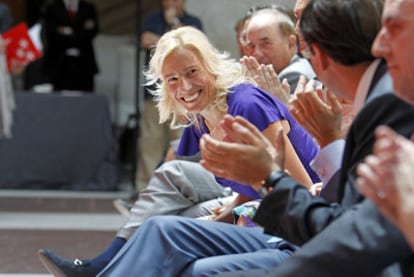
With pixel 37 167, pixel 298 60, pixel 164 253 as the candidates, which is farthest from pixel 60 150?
pixel 164 253

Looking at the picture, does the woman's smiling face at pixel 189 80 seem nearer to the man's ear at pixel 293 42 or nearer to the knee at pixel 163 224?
the knee at pixel 163 224

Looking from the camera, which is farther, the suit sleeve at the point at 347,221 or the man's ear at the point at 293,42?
the man's ear at the point at 293,42

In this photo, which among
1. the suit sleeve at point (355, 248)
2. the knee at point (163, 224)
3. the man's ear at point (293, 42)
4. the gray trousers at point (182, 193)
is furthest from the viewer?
the man's ear at point (293, 42)

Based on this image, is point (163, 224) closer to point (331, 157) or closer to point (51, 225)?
point (331, 157)

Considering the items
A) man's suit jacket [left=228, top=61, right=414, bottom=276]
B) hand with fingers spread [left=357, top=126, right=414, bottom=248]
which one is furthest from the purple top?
hand with fingers spread [left=357, top=126, right=414, bottom=248]

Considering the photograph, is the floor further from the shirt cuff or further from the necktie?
the shirt cuff

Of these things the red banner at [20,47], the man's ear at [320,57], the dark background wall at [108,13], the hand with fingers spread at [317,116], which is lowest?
the dark background wall at [108,13]

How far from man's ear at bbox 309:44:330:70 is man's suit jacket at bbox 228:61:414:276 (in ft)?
0.61

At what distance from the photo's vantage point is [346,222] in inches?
69.1

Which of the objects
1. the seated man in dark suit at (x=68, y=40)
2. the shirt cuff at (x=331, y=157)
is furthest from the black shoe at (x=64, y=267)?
the seated man in dark suit at (x=68, y=40)

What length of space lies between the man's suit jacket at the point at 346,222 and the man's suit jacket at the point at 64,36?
7243 millimetres

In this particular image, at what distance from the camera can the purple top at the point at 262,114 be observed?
9.61 feet

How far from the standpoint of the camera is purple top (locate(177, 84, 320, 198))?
9.61 feet

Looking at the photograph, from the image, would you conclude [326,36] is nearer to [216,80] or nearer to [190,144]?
[216,80]
